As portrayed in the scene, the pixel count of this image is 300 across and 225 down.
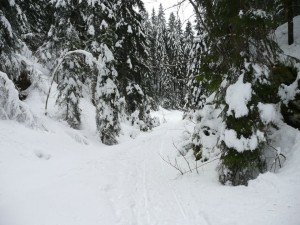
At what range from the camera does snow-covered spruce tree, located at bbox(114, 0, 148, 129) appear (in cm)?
1731

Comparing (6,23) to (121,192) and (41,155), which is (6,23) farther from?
(121,192)

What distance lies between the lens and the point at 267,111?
6.45 metres

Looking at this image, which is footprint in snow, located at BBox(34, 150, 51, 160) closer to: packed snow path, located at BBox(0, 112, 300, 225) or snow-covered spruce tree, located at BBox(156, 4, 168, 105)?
packed snow path, located at BBox(0, 112, 300, 225)

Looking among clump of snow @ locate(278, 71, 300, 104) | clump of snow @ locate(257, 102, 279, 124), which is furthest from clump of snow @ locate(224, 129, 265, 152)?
clump of snow @ locate(278, 71, 300, 104)

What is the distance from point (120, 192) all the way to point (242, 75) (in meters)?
4.13

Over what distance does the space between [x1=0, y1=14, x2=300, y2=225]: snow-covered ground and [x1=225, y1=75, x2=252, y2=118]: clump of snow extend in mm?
1462

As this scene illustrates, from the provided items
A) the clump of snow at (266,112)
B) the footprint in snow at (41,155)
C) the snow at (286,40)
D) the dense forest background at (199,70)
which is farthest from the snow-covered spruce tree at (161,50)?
the clump of snow at (266,112)

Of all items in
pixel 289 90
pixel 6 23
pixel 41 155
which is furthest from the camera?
pixel 6 23

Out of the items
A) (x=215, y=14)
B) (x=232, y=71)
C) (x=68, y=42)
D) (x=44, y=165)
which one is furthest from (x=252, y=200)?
(x=68, y=42)

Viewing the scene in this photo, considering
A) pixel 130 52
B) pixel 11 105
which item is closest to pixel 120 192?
pixel 11 105

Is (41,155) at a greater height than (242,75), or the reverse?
→ (242,75)

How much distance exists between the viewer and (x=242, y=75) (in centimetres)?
681

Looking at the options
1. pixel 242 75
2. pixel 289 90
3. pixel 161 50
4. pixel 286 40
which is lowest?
pixel 161 50

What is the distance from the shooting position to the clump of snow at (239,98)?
21.3ft
